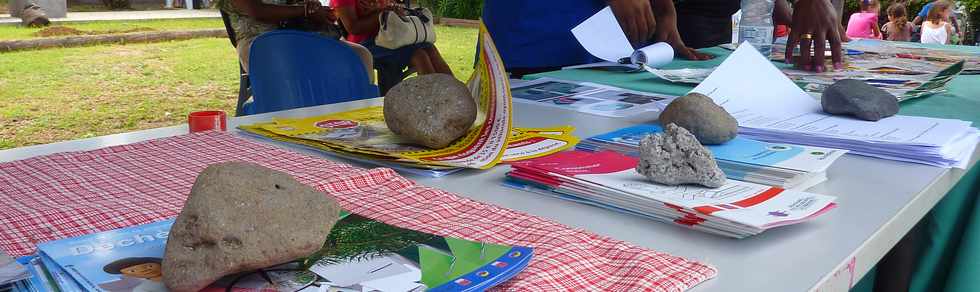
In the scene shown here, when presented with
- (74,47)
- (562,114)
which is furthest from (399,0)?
(74,47)

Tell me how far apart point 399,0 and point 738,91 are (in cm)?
325

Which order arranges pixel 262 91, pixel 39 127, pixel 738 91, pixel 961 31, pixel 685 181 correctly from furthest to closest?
pixel 961 31
pixel 39 127
pixel 262 91
pixel 738 91
pixel 685 181

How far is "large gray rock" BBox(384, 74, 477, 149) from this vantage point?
0.96 metres

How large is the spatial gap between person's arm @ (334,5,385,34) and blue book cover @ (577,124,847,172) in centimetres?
295

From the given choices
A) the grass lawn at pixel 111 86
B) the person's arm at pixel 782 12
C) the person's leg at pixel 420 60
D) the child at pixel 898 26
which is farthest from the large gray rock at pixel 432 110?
the child at pixel 898 26

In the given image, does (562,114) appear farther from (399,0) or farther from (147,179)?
(399,0)

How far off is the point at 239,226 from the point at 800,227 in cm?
51

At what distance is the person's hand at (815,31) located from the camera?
178 cm

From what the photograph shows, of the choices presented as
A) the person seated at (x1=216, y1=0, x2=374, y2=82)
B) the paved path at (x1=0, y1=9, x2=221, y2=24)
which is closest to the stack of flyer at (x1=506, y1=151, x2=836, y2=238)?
the person seated at (x1=216, y1=0, x2=374, y2=82)

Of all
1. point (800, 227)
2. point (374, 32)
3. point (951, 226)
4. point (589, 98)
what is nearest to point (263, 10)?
point (374, 32)

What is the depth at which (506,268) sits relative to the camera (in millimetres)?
549

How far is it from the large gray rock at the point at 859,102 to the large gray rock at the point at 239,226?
95 centimetres

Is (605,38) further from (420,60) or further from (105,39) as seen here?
(105,39)

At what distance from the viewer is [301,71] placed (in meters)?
2.26
